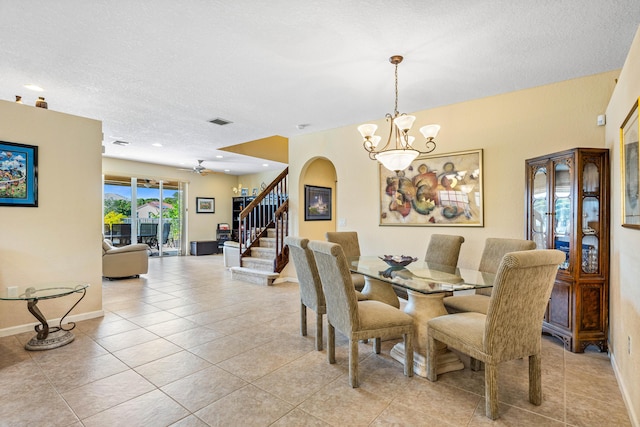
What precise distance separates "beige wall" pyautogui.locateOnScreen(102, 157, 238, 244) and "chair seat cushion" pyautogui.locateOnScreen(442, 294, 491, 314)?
29.2ft

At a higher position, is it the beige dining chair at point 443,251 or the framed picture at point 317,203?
the framed picture at point 317,203

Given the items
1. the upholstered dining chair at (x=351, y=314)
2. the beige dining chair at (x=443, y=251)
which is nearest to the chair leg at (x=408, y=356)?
the upholstered dining chair at (x=351, y=314)

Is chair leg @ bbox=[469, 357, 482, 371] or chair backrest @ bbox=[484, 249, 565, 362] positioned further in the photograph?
chair leg @ bbox=[469, 357, 482, 371]

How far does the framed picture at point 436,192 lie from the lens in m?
4.00

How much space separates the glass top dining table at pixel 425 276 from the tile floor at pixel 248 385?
27.4 inches

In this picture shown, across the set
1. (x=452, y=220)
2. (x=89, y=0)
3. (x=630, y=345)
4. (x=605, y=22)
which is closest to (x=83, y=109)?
(x=89, y=0)

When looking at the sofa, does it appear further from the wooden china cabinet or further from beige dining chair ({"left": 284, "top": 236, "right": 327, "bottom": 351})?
the wooden china cabinet

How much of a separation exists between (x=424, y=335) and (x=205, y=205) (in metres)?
9.46

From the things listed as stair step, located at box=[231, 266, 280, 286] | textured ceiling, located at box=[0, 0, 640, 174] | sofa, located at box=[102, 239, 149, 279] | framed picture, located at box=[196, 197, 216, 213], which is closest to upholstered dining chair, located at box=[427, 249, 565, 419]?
textured ceiling, located at box=[0, 0, 640, 174]

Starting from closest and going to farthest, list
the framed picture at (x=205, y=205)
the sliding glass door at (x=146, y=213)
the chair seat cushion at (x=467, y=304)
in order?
the chair seat cushion at (x=467, y=304), the sliding glass door at (x=146, y=213), the framed picture at (x=205, y=205)

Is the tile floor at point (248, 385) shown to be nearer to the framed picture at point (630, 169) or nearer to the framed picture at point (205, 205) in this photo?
the framed picture at point (630, 169)

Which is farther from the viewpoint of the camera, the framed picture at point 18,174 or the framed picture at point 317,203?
the framed picture at point 317,203

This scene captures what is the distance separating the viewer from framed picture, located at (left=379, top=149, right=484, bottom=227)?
13.1ft

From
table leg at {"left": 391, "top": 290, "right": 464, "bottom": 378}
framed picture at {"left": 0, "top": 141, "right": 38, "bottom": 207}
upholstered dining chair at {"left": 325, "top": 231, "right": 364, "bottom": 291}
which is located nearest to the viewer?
table leg at {"left": 391, "top": 290, "right": 464, "bottom": 378}
